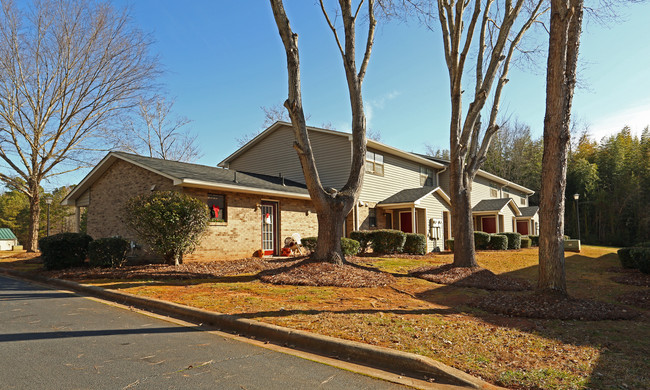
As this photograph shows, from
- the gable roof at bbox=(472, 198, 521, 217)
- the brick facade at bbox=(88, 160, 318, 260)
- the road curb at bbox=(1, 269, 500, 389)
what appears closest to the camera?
the road curb at bbox=(1, 269, 500, 389)

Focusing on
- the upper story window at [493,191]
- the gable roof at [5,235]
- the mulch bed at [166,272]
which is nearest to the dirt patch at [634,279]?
the mulch bed at [166,272]

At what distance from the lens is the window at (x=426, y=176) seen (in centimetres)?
2523

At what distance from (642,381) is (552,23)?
6.01 metres

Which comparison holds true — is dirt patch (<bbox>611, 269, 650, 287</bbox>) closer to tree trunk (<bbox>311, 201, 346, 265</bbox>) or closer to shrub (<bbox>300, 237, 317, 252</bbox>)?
tree trunk (<bbox>311, 201, 346, 265</bbox>)

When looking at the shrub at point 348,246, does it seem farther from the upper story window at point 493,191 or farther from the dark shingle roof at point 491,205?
the upper story window at point 493,191

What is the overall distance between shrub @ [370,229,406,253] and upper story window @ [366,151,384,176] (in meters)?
3.73

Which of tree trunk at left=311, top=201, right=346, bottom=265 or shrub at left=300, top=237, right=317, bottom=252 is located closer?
tree trunk at left=311, top=201, right=346, bottom=265

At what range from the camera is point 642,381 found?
11.9ft

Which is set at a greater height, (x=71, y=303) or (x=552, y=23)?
(x=552, y=23)

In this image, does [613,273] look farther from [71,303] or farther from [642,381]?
[71,303]

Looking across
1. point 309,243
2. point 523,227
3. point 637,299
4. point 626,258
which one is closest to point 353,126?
point 309,243

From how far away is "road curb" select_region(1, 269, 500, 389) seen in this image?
3.86 metres

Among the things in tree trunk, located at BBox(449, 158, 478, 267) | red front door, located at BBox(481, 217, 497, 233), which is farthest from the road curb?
red front door, located at BBox(481, 217, 497, 233)

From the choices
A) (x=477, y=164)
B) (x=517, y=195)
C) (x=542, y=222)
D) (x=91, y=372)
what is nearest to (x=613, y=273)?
(x=477, y=164)
